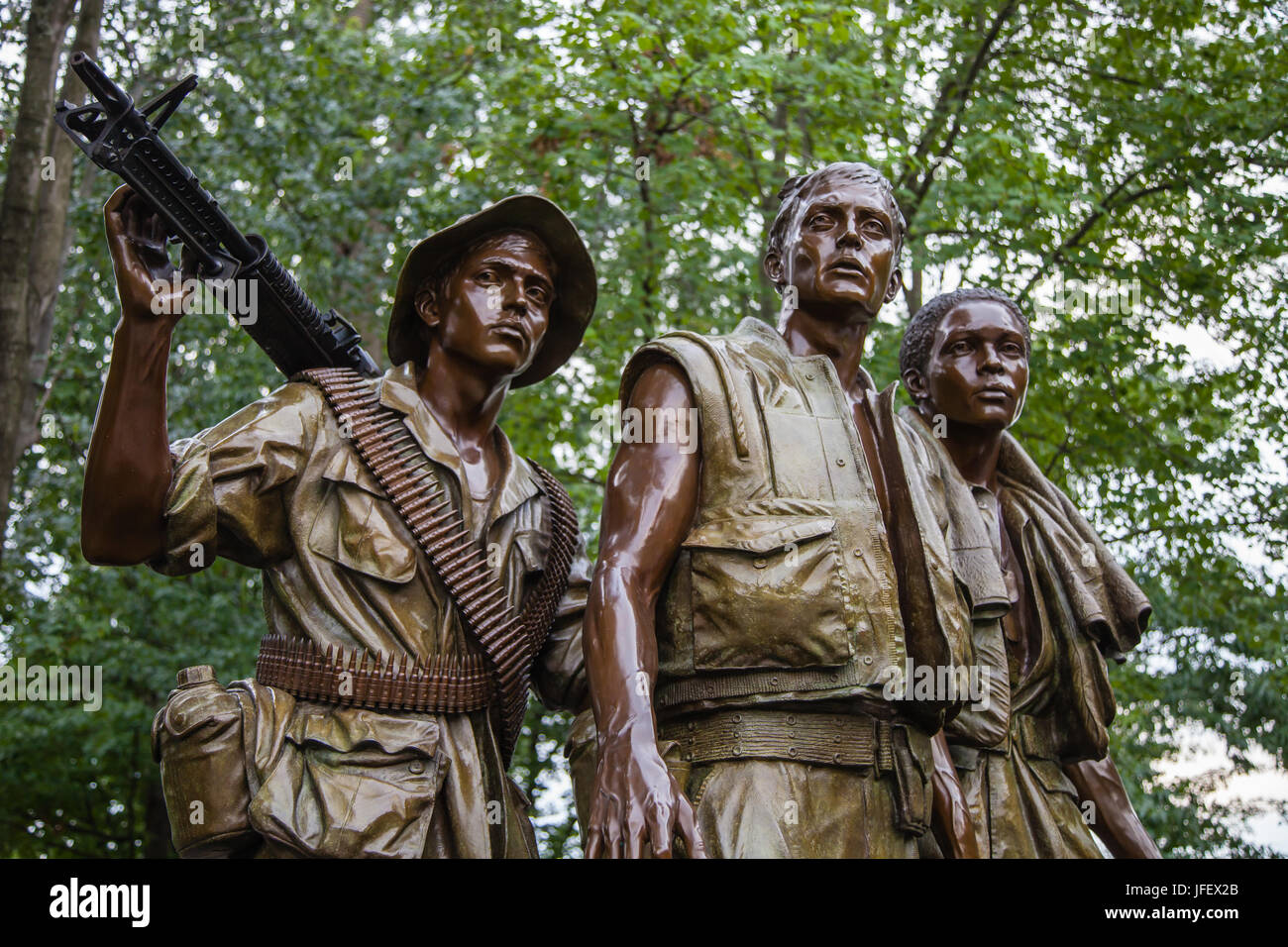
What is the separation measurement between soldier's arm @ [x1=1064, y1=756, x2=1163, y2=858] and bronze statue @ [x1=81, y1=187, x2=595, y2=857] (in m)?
2.25

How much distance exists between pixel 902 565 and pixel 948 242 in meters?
9.54

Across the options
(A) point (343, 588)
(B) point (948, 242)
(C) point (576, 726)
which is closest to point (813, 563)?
(C) point (576, 726)

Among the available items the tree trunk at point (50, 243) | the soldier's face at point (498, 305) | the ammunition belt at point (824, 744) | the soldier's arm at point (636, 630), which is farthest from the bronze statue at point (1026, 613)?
the tree trunk at point (50, 243)

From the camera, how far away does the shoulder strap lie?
4785mm

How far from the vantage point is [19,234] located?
30.8 ft

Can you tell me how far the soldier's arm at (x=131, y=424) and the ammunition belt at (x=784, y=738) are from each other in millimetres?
1648

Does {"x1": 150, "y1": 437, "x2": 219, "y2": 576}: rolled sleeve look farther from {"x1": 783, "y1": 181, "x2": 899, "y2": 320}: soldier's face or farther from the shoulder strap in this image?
{"x1": 783, "y1": 181, "x2": 899, "y2": 320}: soldier's face

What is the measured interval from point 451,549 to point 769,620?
1.04 metres

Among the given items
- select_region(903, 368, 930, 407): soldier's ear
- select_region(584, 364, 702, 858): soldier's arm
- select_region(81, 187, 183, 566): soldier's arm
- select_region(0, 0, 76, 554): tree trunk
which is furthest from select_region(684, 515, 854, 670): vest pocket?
select_region(0, 0, 76, 554): tree trunk

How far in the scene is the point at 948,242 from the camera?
1391 centimetres

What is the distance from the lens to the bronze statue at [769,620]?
4305mm

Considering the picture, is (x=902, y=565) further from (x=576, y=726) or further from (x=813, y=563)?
(x=576, y=726)
